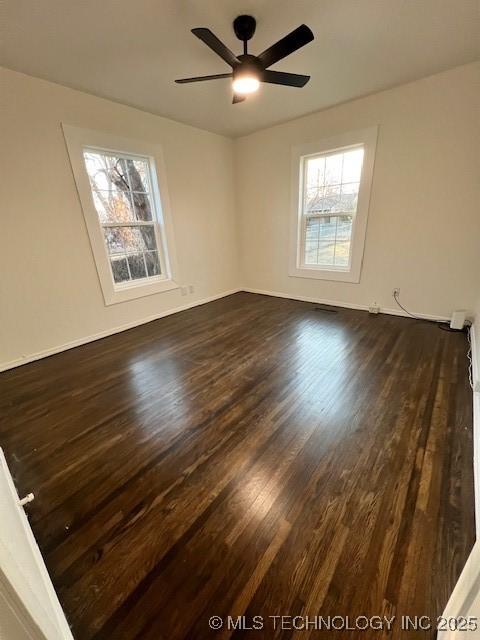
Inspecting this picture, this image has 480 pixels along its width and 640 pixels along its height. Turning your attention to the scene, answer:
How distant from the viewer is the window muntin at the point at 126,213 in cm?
314

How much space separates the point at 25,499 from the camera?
4.10 ft

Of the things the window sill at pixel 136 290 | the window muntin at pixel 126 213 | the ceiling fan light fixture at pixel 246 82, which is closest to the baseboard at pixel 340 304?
the window sill at pixel 136 290

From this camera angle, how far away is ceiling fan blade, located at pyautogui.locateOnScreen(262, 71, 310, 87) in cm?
201

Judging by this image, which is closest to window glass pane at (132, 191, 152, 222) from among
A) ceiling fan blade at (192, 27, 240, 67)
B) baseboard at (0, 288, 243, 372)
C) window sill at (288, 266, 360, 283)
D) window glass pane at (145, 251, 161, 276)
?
window glass pane at (145, 251, 161, 276)

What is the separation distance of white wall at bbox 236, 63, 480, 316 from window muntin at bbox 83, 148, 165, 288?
2.00 meters

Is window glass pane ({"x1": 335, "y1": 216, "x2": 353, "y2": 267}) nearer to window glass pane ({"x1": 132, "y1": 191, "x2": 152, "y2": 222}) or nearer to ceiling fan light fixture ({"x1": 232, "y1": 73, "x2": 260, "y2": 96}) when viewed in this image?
ceiling fan light fixture ({"x1": 232, "y1": 73, "x2": 260, "y2": 96})

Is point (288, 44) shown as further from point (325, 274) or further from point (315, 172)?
point (325, 274)

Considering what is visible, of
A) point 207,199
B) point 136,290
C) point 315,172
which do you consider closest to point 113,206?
point 136,290

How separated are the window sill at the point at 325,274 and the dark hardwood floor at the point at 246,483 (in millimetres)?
1436

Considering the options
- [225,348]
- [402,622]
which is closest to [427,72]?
[225,348]

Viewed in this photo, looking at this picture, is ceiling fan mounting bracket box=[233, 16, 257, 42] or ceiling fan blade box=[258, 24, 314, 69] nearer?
ceiling fan blade box=[258, 24, 314, 69]

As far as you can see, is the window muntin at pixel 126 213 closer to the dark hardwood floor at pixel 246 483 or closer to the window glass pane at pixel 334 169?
the dark hardwood floor at pixel 246 483

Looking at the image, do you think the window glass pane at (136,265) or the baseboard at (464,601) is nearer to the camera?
the baseboard at (464,601)

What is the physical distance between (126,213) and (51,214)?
2.91ft
